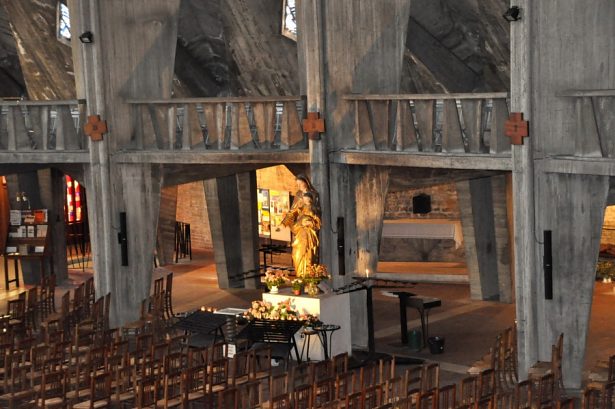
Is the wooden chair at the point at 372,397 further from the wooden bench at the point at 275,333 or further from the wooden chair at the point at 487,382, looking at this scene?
the wooden bench at the point at 275,333

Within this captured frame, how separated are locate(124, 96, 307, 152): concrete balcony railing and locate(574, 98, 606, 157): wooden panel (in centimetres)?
666

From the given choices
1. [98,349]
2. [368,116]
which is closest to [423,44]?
[368,116]

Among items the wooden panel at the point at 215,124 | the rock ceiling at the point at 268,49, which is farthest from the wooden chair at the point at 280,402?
the rock ceiling at the point at 268,49

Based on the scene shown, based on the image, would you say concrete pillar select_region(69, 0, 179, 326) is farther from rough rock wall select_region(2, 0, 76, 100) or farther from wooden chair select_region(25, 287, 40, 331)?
rough rock wall select_region(2, 0, 76, 100)

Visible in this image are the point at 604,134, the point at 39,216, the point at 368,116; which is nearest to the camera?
the point at 604,134

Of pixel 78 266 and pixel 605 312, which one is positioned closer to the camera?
pixel 605 312

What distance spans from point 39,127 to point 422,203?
10.5 meters

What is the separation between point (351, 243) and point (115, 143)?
19.1 feet

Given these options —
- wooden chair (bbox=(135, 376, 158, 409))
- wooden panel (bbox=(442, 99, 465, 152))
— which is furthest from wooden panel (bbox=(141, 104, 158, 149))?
wooden chair (bbox=(135, 376, 158, 409))

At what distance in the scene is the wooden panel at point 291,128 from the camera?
89.1 feet

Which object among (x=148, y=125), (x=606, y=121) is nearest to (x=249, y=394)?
(x=606, y=121)

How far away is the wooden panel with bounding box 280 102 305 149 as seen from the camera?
Result: 89.1 feet

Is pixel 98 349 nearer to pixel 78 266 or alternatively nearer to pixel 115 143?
pixel 115 143

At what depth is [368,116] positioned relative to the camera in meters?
26.5
